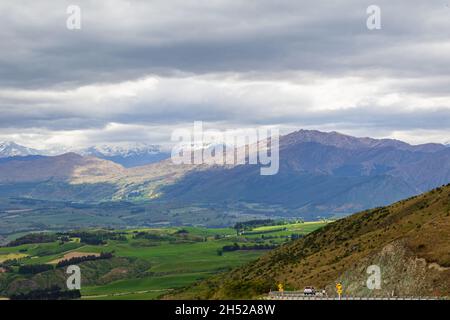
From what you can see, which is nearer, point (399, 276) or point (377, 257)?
point (399, 276)

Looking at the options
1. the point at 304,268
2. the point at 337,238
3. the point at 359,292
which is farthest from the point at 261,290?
the point at 337,238

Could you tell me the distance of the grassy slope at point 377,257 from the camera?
110250 mm

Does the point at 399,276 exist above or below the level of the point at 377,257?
below

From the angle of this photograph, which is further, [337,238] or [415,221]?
[337,238]

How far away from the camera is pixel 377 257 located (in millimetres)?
123375

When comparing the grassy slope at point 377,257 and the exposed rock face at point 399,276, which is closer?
the exposed rock face at point 399,276

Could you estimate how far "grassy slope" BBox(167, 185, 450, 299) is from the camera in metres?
110

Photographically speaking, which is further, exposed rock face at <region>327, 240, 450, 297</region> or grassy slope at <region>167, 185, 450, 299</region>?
grassy slope at <region>167, 185, 450, 299</region>

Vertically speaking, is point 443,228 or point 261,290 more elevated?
point 443,228
